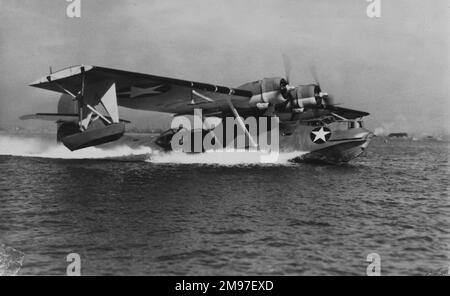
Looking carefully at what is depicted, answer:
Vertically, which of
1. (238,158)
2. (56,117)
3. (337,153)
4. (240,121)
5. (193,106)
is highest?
(193,106)

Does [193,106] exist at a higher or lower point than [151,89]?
lower

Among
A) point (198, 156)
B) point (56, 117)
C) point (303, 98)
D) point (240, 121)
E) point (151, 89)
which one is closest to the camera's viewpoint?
point (151, 89)

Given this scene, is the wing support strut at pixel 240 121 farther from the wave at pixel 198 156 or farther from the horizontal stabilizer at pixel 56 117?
the horizontal stabilizer at pixel 56 117

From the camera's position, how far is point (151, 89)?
1998 centimetres

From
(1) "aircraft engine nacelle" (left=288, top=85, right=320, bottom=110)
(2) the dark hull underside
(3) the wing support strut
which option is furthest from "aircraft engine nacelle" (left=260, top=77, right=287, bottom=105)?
(2) the dark hull underside

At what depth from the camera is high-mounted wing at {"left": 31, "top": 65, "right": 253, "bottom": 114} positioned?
16.8m

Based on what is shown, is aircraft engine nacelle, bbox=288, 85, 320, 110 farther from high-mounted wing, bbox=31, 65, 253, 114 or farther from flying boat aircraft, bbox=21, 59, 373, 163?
high-mounted wing, bbox=31, 65, 253, 114

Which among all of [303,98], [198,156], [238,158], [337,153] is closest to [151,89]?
[198,156]

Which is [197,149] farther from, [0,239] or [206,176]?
[0,239]

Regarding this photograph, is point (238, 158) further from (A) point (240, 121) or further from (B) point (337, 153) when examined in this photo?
(B) point (337, 153)

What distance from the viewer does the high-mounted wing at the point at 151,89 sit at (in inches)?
662

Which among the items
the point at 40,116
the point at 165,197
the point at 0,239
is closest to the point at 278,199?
the point at 165,197

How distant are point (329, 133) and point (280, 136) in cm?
294

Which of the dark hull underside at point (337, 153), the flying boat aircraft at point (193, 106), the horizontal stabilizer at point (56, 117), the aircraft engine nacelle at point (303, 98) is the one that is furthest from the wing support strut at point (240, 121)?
the horizontal stabilizer at point (56, 117)
